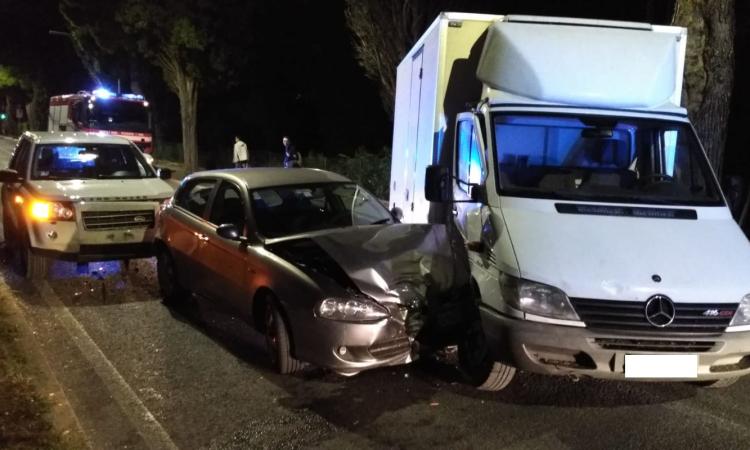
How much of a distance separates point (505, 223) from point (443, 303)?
0.80 m

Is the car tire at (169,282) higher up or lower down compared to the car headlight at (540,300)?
lower down

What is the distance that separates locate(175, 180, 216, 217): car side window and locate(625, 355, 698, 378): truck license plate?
13.6ft

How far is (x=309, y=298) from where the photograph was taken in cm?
511

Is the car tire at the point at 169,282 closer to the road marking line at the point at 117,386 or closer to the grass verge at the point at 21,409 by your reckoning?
the road marking line at the point at 117,386

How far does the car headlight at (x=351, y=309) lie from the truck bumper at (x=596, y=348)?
89cm

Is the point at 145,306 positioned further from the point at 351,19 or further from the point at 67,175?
the point at 351,19

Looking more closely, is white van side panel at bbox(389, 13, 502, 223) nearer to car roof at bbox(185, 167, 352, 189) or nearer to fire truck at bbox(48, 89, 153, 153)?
car roof at bbox(185, 167, 352, 189)

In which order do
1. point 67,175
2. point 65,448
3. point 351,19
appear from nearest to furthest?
point 65,448 → point 67,175 → point 351,19

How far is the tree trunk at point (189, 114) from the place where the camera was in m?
26.7

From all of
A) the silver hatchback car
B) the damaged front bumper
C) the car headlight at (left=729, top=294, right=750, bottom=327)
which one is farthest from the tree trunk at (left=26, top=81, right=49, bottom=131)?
the car headlight at (left=729, top=294, right=750, bottom=327)

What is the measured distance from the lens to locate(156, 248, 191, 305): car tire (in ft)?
24.5

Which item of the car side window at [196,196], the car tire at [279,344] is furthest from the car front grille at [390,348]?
the car side window at [196,196]

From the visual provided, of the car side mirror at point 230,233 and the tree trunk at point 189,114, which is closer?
the car side mirror at point 230,233

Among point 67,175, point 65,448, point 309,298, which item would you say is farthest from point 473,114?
point 67,175
